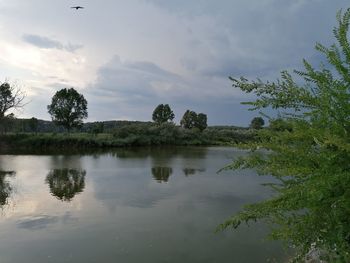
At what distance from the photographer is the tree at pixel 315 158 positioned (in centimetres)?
208

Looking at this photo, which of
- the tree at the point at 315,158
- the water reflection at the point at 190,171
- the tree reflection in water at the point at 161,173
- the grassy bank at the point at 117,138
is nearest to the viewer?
the tree at the point at 315,158

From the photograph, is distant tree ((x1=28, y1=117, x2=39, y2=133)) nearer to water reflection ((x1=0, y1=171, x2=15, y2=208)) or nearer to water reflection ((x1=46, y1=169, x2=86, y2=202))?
water reflection ((x1=46, y1=169, x2=86, y2=202))

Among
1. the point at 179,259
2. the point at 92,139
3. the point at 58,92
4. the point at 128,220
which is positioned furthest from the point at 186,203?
the point at 58,92

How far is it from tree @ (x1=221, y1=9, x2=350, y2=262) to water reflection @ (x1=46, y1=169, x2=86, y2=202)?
46.2 feet

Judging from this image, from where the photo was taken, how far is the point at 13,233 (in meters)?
10.5

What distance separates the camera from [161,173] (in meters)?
24.2

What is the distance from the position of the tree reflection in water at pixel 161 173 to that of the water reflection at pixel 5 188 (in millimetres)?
7633

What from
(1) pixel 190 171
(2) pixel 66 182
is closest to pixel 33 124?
(1) pixel 190 171

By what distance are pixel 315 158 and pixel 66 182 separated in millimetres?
19204

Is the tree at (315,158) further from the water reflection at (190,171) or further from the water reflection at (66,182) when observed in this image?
the water reflection at (190,171)

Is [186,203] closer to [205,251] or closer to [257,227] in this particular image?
[257,227]

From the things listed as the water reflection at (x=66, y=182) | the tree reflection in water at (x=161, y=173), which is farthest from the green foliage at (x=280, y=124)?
the tree reflection in water at (x=161, y=173)

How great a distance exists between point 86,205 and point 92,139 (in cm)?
3777

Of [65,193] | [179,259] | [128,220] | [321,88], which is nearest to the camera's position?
[321,88]
